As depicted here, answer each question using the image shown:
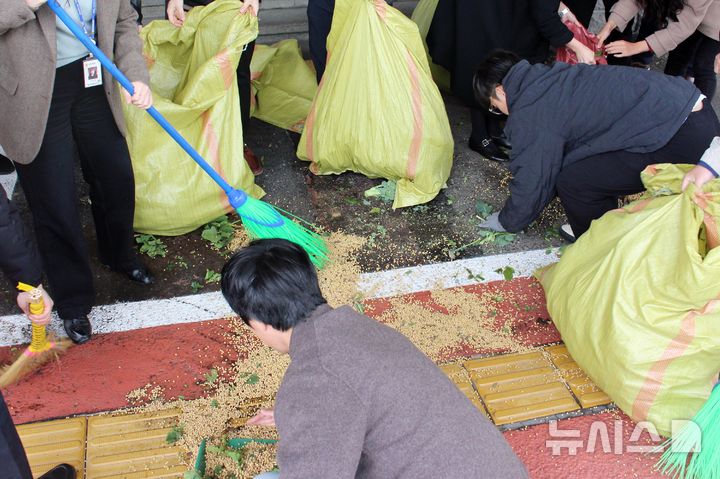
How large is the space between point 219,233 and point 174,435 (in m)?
1.21

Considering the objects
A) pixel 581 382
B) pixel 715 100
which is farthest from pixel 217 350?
pixel 715 100

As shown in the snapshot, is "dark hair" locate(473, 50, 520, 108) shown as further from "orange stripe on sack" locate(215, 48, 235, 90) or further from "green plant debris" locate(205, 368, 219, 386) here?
"green plant debris" locate(205, 368, 219, 386)

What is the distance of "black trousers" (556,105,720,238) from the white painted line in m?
0.37

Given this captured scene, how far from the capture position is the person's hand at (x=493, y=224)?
11.2ft

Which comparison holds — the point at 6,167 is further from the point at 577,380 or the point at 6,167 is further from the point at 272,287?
the point at 577,380

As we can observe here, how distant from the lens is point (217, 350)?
275cm

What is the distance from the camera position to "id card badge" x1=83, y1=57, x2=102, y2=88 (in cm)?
240

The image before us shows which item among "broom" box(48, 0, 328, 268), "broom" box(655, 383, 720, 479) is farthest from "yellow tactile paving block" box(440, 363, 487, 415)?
"broom" box(48, 0, 328, 268)

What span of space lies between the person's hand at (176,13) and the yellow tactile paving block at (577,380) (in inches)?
94.6

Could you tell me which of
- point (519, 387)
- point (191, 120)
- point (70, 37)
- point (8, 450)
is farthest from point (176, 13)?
point (519, 387)

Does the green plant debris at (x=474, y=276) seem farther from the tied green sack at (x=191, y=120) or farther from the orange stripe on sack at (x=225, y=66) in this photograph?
the orange stripe on sack at (x=225, y=66)

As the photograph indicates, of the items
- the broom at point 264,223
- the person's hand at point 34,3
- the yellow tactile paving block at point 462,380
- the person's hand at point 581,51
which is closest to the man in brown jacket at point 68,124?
the person's hand at point 34,3

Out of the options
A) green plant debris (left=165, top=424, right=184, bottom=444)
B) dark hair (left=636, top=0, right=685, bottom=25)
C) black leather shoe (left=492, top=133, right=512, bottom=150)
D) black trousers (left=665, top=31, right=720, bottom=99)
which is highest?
dark hair (left=636, top=0, right=685, bottom=25)

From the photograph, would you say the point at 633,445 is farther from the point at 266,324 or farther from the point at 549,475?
the point at 266,324
